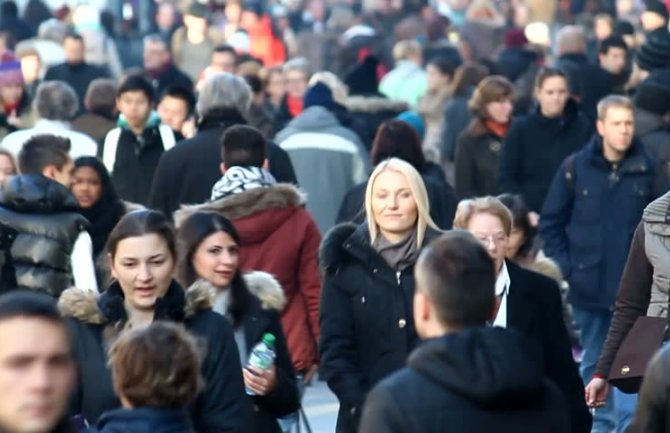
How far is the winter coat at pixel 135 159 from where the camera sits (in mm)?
13055

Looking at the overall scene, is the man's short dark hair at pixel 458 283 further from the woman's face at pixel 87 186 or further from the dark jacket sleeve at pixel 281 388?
the woman's face at pixel 87 186

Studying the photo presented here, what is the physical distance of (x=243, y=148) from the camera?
9961 millimetres

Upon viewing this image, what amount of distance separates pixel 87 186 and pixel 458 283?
5288mm

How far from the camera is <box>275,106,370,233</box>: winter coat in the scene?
13.5 metres

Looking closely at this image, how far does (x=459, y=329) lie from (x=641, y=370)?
2.72 m

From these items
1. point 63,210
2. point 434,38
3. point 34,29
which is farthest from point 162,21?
point 63,210

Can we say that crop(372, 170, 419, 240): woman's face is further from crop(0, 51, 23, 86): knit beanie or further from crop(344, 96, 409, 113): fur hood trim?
crop(344, 96, 409, 113): fur hood trim

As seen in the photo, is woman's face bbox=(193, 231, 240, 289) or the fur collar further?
woman's face bbox=(193, 231, 240, 289)

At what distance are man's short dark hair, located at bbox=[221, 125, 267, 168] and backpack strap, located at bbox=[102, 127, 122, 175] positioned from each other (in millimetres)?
3213

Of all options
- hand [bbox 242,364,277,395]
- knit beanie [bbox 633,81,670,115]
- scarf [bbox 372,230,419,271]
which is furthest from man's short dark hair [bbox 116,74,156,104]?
hand [bbox 242,364,277,395]

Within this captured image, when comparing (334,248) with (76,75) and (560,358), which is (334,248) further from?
(76,75)

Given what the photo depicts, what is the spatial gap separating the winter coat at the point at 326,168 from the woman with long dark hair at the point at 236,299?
5.67 m

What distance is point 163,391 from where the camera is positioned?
552cm

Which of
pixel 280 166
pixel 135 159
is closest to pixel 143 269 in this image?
pixel 280 166
